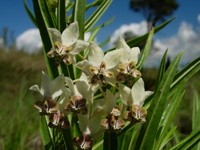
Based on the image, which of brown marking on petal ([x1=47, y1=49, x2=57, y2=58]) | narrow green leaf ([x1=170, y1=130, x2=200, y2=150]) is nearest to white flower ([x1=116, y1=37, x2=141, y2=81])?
brown marking on petal ([x1=47, y1=49, x2=57, y2=58])

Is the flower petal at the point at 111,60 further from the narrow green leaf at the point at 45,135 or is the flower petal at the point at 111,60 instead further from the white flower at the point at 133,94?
the narrow green leaf at the point at 45,135

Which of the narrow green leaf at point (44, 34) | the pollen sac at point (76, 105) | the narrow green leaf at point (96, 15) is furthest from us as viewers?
the narrow green leaf at point (96, 15)

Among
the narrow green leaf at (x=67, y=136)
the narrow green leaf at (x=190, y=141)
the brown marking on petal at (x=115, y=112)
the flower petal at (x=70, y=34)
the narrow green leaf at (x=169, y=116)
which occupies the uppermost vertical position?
the flower petal at (x=70, y=34)

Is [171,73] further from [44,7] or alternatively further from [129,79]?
[44,7]

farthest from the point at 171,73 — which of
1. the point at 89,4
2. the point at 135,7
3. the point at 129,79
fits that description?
the point at 135,7

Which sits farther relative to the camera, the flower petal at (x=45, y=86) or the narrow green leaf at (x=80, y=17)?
the narrow green leaf at (x=80, y=17)

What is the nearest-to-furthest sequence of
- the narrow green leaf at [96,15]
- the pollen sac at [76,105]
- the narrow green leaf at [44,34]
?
the pollen sac at [76,105] < the narrow green leaf at [44,34] < the narrow green leaf at [96,15]

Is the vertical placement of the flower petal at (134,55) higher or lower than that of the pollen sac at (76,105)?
higher

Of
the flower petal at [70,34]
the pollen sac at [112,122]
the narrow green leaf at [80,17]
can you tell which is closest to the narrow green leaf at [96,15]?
the narrow green leaf at [80,17]
